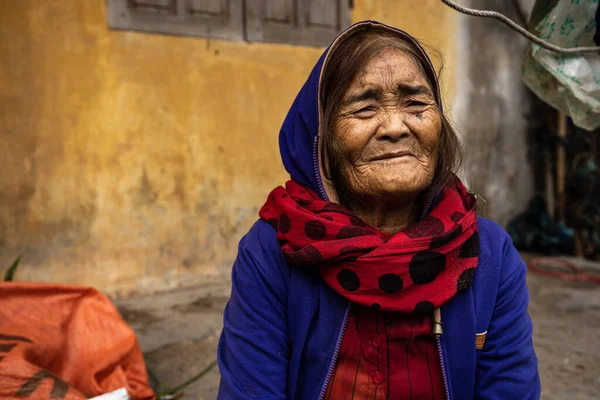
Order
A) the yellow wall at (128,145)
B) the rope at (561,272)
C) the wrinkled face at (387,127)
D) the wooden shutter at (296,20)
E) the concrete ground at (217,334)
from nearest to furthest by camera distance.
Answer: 1. the wrinkled face at (387,127)
2. the concrete ground at (217,334)
3. the yellow wall at (128,145)
4. the wooden shutter at (296,20)
5. the rope at (561,272)

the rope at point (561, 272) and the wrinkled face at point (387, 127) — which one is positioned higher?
the wrinkled face at point (387, 127)

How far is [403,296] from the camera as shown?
4.58 feet

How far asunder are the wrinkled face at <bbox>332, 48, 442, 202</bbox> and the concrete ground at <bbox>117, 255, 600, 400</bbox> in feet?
5.75

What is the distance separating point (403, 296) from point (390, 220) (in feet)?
1.02

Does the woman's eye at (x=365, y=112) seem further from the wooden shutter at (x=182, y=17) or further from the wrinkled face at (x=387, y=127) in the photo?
the wooden shutter at (x=182, y=17)

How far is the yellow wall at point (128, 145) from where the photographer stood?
143 inches

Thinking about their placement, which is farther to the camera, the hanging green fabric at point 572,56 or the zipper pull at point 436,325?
the hanging green fabric at point 572,56

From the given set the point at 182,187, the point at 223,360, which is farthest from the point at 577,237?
the point at 223,360

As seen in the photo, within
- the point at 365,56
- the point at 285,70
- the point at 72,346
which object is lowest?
the point at 72,346

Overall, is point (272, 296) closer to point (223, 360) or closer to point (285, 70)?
point (223, 360)

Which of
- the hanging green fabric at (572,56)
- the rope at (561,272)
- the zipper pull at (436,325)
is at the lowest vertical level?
the rope at (561,272)

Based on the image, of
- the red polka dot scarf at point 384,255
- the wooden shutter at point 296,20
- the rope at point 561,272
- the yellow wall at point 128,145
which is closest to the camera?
the red polka dot scarf at point 384,255

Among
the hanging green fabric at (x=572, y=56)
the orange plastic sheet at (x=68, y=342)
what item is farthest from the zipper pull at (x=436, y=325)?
the orange plastic sheet at (x=68, y=342)

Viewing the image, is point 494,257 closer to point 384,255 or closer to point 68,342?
point 384,255
